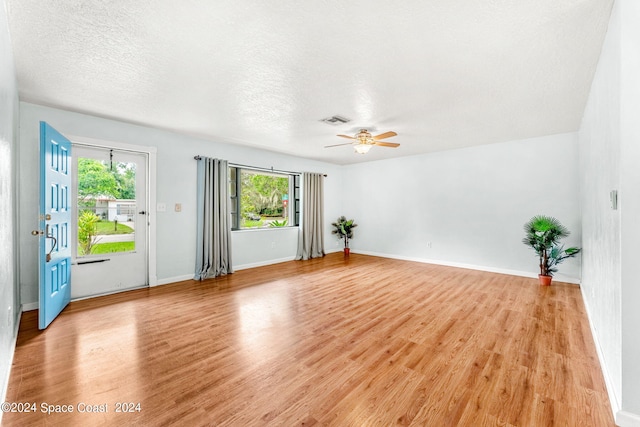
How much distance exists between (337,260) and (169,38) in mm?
5403

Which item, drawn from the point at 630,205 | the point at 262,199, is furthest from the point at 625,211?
the point at 262,199

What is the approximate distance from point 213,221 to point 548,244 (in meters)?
5.62

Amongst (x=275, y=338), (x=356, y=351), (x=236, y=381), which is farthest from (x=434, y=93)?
(x=236, y=381)

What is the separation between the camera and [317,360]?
2.28 metres

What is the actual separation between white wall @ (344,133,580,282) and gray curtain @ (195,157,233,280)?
373cm

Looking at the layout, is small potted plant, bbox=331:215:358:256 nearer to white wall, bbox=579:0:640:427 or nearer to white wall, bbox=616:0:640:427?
white wall, bbox=579:0:640:427

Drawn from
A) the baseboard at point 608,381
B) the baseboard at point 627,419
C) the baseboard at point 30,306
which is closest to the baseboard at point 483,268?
the baseboard at point 608,381

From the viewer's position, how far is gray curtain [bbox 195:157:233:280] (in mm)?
4859

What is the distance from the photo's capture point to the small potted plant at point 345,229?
7.39 meters

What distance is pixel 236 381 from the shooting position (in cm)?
200

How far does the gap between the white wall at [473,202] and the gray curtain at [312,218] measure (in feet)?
3.83

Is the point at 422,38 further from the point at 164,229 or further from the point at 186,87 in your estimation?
the point at 164,229

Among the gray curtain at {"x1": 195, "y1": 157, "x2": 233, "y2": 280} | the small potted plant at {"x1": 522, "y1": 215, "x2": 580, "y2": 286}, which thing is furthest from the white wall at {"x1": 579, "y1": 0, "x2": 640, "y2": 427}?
the gray curtain at {"x1": 195, "y1": 157, "x2": 233, "y2": 280}

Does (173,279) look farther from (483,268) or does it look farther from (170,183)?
(483,268)
